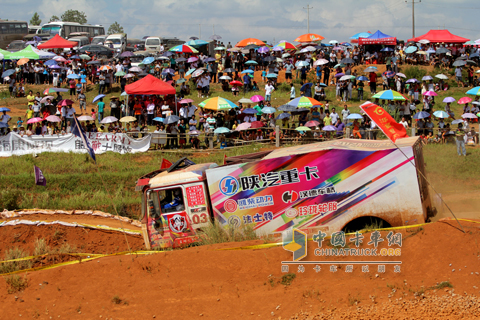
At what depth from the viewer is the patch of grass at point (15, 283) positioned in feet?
30.3

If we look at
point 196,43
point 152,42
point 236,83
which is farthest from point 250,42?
point 152,42

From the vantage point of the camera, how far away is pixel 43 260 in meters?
10.7

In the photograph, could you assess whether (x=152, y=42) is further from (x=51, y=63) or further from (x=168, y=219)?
(x=168, y=219)

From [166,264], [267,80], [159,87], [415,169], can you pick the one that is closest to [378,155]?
[415,169]

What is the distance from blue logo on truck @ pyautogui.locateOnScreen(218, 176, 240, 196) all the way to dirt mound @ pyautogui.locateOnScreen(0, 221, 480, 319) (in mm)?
1476

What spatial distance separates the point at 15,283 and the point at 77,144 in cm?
1369

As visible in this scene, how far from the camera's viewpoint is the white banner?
22.2m

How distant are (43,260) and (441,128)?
17.1 m

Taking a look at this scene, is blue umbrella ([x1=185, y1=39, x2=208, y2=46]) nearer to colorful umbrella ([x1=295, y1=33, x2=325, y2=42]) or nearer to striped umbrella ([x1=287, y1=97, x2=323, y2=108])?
colorful umbrella ([x1=295, y1=33, x2=325, y2=42])

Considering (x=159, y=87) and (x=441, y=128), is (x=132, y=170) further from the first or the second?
(x=441, y=128)

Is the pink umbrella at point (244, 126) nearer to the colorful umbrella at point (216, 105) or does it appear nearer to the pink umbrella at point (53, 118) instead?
the colorful umbrella at point (216, 105)

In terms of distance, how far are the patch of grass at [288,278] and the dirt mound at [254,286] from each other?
0.02 m

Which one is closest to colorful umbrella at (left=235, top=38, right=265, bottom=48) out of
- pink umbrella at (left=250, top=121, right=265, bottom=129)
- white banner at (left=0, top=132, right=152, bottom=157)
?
pink umbrella at (left=250, top=121, right=265, bottom=129)

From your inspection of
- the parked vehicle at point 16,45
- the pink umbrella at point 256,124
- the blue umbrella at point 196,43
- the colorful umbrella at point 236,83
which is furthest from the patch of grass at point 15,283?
the parked vehicle at point 16,45
